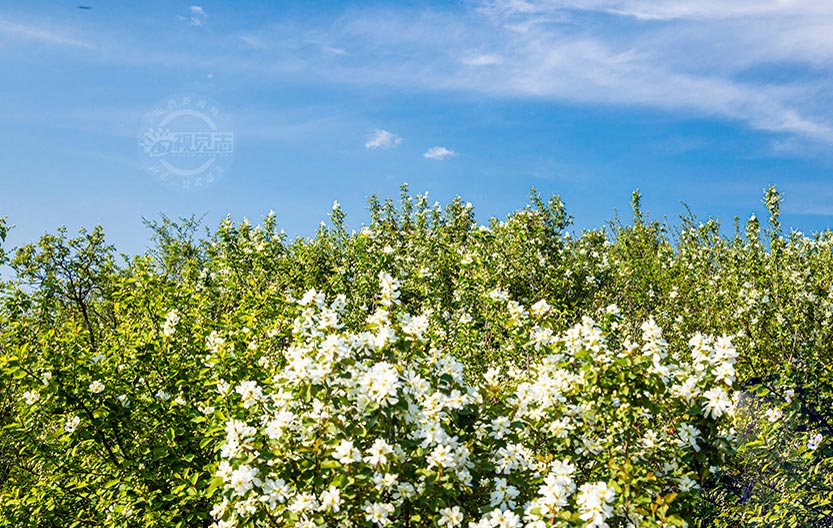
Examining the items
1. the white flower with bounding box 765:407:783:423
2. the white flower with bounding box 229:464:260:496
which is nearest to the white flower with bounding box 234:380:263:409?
the white flower with bounding box 229:464:260:496

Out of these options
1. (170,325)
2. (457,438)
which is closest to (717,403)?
(457,438)

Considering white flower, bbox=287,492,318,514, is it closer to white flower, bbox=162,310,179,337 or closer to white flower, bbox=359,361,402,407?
white flower, bbox=359,361,402,407

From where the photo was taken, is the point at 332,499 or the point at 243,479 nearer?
the point at 332,499

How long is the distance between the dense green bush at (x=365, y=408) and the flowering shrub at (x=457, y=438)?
2 centimetres

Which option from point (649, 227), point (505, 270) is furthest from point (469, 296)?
point (649, 227)

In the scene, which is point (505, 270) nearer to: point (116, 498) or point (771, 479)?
point (771, 479)

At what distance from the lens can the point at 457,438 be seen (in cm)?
413

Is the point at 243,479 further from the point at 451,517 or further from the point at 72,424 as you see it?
the point at 72,424

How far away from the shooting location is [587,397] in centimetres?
441

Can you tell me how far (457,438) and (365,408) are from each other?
646 millimetres

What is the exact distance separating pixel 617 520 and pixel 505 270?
6585mm

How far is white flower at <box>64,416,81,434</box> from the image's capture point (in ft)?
17.0

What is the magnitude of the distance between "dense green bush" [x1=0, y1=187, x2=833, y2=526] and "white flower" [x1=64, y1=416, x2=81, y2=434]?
0.02 meters

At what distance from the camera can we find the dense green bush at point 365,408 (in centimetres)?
401
